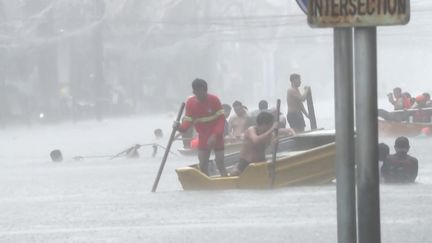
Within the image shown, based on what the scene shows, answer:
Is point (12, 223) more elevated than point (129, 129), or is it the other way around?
point (12, 223)

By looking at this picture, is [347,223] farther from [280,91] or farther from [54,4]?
[280,91]

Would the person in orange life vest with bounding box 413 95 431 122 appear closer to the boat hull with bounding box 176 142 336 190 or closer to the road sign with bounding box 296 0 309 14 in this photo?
the boat hull with bounding box 176 142 336 190

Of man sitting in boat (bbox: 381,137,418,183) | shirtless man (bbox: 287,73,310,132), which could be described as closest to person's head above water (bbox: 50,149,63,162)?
shirtless man (bbox: 287,73,310,132)

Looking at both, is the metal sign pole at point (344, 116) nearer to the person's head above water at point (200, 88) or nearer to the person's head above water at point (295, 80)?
the person's head above water at point (200, 88)

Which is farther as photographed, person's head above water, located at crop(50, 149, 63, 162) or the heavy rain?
person's head above water, located at crop(50, 149, 63, 162)

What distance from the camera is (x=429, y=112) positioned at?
26422 mm

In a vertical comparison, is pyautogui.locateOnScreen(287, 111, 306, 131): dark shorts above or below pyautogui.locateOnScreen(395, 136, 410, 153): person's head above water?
below

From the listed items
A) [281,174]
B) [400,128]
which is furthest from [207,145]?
[400,128]

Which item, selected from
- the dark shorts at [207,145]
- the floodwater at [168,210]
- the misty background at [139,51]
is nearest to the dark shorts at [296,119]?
the floodwater at [168,210]

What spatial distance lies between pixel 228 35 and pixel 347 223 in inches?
2292

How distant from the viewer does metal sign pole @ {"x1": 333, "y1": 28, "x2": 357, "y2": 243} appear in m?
4.81

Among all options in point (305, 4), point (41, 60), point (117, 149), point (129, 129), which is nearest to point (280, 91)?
point (41, 60)

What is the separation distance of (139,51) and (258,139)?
1735 inches

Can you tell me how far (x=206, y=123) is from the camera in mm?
14914
